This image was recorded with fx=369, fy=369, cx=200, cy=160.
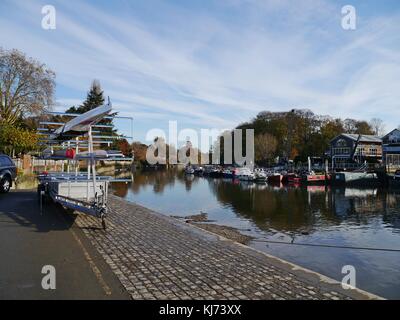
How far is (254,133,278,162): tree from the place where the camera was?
8275cm

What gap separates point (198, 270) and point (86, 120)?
600cm

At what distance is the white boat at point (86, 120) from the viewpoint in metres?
10.8

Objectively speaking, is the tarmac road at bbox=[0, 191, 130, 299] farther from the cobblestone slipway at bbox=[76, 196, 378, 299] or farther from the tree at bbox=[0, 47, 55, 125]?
the tree at bbox=[0, 47, 55, 125]

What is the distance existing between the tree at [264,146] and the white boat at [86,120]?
239ft

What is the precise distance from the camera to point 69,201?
12398mm

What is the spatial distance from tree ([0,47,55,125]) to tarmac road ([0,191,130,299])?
31.2 metres

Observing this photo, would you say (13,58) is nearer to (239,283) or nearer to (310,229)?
(310,229)

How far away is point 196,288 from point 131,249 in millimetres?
3176

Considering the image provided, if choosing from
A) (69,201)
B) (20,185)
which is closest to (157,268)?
(69,201)

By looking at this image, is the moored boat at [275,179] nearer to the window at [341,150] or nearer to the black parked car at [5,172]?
the window at [341,150]

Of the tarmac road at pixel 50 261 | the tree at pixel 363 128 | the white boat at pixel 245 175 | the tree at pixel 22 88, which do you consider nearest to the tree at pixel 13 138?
the tree at pixel 22 88

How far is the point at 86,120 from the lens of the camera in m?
11.1

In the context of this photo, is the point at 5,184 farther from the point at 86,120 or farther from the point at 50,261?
the point at 50,261

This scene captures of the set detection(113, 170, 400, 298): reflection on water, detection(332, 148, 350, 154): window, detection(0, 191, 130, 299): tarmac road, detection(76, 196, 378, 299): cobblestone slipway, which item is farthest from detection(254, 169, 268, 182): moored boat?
detection(0, 191, 130, 299): tarmac road
